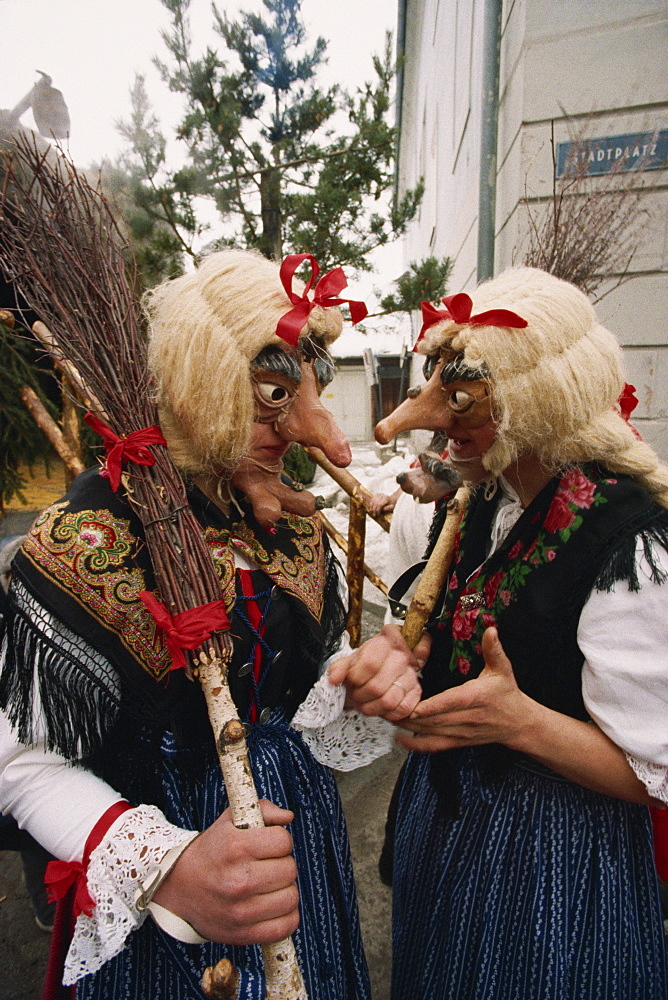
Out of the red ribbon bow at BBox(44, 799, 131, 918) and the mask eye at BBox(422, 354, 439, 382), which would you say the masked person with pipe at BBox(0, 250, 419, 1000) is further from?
the mask eye at BBox(422, 354, 439, 382)

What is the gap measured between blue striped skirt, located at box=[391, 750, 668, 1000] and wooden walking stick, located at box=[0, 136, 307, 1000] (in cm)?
49

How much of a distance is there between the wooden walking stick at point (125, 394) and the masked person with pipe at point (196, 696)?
4cm

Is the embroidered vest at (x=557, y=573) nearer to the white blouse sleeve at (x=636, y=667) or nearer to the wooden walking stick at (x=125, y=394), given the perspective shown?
the white blouse sleeve at (x=636, y=667)

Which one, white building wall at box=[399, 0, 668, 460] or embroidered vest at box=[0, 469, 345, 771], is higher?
white building wall at box=[399, 0, 668, 460]

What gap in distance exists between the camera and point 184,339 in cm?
97

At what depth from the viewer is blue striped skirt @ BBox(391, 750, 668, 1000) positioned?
41.4 inches

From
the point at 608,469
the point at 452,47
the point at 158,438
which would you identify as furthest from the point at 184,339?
the point at 452,47

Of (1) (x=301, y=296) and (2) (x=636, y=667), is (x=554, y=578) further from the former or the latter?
(1) (x=301, y=296)

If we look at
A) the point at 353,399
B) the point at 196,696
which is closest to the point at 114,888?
the point at 196,696

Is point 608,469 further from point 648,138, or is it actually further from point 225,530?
point 648,138

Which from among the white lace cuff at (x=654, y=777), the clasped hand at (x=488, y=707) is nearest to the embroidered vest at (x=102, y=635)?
the clasped hand at (x=488, y=707)

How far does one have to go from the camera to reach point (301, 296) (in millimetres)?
1037

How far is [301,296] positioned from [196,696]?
2.71 feet

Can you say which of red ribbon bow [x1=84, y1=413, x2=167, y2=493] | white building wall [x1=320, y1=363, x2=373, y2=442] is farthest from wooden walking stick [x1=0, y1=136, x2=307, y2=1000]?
white building wall [x1=320, y1=363, x2=373, y2=442]
